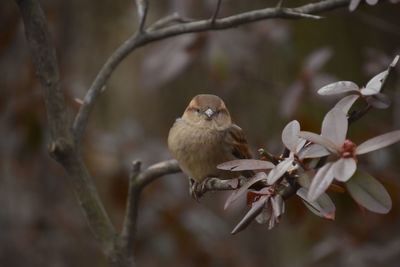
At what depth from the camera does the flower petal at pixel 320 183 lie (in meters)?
1.26

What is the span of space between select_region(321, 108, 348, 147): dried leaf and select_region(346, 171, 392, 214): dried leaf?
83mm

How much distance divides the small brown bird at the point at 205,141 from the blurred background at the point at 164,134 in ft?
2.20

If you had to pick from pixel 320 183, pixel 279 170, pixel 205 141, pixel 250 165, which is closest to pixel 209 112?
pixel 205 141

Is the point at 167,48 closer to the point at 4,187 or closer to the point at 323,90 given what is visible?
the point at 323,90

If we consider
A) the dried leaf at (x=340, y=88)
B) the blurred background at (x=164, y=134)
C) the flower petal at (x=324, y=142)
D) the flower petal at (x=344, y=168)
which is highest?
the dried leaf at (x=340, y=88)

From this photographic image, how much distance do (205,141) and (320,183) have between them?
1.02m

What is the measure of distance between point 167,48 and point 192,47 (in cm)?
12

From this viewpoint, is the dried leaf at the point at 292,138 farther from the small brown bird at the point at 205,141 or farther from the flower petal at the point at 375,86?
the small brown bird at the point at 205,141

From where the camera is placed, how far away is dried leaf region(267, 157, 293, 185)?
4.40ft

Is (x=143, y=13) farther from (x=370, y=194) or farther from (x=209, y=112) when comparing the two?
(x=370, y=194)

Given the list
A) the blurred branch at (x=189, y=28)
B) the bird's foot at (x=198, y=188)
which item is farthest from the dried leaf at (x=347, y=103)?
the bird's foot at (x=198, y=188)

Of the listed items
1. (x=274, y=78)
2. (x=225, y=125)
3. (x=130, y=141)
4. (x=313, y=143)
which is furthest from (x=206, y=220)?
(x=313, y=143)

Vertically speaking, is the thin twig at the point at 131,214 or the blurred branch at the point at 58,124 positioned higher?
the blurred branch at the point at 58,124

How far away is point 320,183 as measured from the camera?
1265 mm
